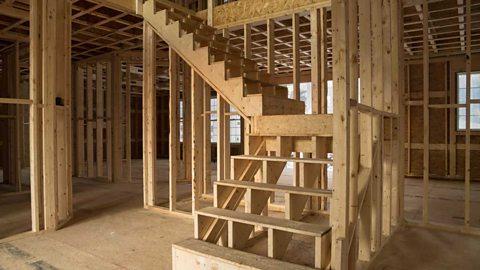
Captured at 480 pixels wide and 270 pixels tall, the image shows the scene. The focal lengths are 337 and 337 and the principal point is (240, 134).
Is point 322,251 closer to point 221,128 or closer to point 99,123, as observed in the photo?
point 221,128

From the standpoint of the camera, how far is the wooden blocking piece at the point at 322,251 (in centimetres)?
235

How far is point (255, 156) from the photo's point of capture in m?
3.43

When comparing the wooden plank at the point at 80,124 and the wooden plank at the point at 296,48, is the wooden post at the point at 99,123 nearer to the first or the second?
the wooden plank at the point at 80,124

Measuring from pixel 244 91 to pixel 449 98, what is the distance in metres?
6.57

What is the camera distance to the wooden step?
7.85 feet

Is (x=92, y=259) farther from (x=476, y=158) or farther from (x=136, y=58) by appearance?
(x=476, y=158)

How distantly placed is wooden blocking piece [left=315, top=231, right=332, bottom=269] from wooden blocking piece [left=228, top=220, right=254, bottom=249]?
2.53ft

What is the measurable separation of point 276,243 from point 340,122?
106cm

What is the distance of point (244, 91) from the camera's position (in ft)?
13.0

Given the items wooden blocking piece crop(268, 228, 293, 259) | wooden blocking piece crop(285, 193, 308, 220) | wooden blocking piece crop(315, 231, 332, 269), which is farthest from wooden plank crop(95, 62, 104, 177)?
wooden blocking piece crop(315, 231, 332, 269)

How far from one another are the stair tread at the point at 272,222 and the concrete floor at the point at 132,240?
0.77 metres

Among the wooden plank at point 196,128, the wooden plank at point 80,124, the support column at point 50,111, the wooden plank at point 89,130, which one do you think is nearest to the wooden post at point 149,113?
the wooden plank at point 196,128

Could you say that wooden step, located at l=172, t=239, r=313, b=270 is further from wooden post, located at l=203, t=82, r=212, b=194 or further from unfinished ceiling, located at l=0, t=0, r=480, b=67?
unfinished ceiling, located at l=0, t=0, r=480, b=67

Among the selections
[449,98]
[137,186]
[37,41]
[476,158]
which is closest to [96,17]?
[37,41]
